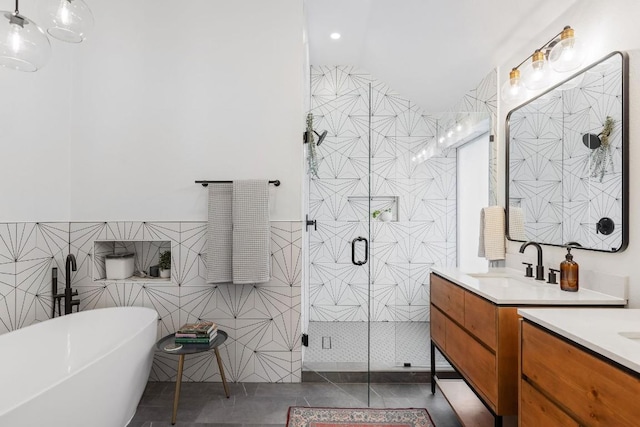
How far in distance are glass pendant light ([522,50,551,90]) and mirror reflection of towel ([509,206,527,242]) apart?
0.80m

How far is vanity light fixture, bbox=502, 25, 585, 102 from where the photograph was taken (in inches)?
69.1

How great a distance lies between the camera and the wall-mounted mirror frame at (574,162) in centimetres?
159

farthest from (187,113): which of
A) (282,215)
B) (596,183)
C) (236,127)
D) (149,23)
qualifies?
(596,183)

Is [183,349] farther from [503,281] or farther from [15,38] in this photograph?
[503,281]

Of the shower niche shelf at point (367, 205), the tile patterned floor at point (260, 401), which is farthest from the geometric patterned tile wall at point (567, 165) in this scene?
the tile patterned floor at point (260, 401)

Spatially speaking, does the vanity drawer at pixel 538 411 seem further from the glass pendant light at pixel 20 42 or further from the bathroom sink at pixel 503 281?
the glass pendant light at pixel 20 42

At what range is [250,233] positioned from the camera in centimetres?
243

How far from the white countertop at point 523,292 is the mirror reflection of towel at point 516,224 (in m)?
0.27

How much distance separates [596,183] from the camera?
170 cm

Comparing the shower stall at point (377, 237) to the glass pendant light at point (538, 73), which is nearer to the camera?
the glass pendant light at point (538, 73)

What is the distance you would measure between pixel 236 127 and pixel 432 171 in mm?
1594

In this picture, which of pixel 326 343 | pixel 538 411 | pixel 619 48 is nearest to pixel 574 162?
pixel 619 48

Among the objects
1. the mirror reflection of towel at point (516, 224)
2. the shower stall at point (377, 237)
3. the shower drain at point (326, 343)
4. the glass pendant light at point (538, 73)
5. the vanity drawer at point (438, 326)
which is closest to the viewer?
the glass pendant light at point (538, 73)

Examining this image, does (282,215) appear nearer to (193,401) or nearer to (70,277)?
(193,401)
